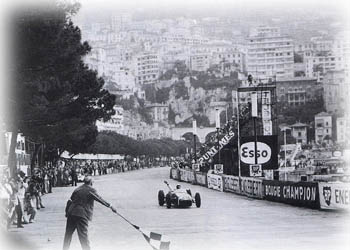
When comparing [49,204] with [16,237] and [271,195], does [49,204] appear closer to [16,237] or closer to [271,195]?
[271,195]

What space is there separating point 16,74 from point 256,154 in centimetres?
1175

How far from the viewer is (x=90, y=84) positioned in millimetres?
49500

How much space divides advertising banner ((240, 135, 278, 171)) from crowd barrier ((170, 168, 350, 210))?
3.26 ft

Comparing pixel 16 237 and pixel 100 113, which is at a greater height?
pixel 100 113

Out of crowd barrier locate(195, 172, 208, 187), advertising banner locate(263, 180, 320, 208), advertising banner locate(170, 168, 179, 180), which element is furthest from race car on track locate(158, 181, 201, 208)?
advertising banner locate(170, 168, 179, 180)

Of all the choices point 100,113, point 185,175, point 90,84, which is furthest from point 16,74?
point 185,175

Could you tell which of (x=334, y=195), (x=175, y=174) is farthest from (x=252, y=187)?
(x=175, y=174)

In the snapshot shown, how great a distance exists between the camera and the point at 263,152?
3716cm

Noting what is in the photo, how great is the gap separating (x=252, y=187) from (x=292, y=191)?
7.19m

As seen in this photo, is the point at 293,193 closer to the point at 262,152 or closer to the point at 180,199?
the point at 180,199

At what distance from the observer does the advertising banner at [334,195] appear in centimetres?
2488

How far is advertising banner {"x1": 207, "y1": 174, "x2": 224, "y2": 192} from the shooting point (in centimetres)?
4638

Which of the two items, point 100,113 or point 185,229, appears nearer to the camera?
point 185,229

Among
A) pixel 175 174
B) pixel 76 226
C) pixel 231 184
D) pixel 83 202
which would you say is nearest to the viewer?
pixel 76 226
